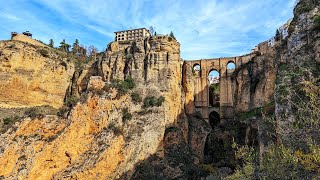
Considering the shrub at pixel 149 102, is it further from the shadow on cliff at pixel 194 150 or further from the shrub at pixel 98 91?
the shrub at pixel 98 91

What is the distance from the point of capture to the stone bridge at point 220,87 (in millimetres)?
38781

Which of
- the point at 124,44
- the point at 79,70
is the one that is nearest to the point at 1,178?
the point at 79,70

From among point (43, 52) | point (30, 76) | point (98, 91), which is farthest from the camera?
point (43, 52)

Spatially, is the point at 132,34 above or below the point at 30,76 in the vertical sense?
above

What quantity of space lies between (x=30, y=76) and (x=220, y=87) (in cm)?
2157

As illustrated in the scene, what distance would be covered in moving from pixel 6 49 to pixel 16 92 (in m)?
4.42

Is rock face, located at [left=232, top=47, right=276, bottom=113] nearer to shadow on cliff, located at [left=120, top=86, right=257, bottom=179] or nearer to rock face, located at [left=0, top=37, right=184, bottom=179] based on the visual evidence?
shadow on cliff, located at [left=120, top=86, right=257, bottom=179]

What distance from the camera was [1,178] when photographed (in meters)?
22.0

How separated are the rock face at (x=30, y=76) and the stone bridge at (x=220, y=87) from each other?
14.9 m

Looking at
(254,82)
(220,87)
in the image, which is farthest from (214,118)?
(254,82)

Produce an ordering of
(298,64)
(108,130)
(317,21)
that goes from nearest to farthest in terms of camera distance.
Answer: (298,64), (317,21), (108,130)

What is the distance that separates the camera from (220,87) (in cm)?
3972

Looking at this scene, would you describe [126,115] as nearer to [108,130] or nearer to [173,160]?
[108,130]

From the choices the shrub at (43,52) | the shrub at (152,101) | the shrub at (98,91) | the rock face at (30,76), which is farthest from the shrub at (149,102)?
the shrub at (43,52)
